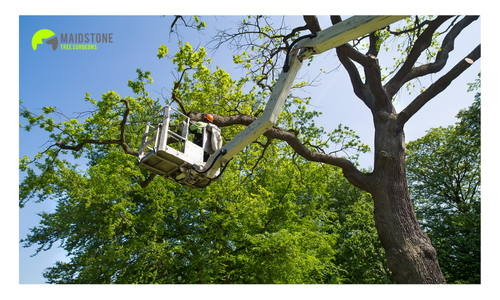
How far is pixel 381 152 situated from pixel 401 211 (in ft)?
4.25

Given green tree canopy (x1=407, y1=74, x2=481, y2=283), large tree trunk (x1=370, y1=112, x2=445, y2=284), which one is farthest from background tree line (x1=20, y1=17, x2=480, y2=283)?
large tree trunk (x1=370, y1=112, x2=445, y2=284)

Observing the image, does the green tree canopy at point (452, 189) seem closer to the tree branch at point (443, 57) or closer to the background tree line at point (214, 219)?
the background tree line at point (214, 219)

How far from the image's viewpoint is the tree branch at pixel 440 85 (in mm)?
6996

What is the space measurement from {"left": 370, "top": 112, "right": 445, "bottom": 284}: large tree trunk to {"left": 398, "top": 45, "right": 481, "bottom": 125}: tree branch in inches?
10.6

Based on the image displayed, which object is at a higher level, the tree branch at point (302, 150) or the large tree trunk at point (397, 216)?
the tree branch at point (302, 150)

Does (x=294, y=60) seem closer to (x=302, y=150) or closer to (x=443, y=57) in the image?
(x=302, y=150)

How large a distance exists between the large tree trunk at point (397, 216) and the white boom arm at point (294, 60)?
265 centimetres

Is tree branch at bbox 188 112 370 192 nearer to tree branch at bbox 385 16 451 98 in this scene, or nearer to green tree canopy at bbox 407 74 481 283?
tree branch at bbox 385 16 451 98

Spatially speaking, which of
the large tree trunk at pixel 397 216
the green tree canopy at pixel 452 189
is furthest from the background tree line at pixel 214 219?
the large tree trunk at pixel 397 216

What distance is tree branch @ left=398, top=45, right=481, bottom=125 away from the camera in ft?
23.0

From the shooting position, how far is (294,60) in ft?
19.2

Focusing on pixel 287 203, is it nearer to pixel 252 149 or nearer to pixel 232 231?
pixel 232 231

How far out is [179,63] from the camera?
9.02m

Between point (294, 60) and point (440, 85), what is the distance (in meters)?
3.66
